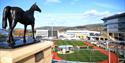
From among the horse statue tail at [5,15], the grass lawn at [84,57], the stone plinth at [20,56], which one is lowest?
the grass lawn at [84,57]

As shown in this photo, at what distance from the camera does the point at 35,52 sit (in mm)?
3760

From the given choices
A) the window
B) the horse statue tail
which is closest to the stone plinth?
the window

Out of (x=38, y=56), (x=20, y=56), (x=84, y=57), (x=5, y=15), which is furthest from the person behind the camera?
(x=84, y=57)

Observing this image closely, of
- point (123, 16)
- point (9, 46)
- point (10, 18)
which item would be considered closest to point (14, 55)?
point (9, 46)

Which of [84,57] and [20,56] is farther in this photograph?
[84,57]

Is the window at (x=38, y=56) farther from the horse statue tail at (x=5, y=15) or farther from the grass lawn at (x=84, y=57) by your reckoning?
the grass lawn at (x=84, y=57)

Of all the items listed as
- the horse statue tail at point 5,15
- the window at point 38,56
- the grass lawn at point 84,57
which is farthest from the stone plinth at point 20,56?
the grass lawn at point 84,57

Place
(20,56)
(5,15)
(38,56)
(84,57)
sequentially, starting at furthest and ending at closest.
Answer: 1. (84,57)
2. (38,56)
3. (5,15)
4. (20,56)

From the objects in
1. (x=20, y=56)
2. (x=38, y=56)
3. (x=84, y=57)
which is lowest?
(x=84, y=57)

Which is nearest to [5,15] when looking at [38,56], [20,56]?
[20,56]

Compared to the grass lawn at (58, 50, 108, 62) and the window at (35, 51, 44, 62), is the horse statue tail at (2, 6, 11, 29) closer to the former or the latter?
the window at (35, 51, 44, 62)

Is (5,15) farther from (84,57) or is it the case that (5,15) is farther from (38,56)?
(84,57)

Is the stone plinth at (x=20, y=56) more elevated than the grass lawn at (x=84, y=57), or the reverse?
the stone plinth at (x=20, y=56)

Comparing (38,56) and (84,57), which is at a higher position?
(38,56)
